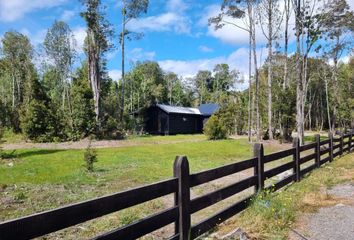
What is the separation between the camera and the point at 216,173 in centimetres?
477

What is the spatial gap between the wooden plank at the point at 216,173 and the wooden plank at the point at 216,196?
0.70 feet

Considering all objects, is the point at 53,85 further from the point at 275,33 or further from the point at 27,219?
the point at 27,219

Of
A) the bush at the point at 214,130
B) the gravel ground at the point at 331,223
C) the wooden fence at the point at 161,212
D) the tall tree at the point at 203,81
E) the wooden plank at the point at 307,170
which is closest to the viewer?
the wooden fence at the point at 161,212

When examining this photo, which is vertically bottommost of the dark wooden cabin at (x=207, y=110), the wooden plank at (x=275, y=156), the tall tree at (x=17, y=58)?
the wooden plank at (x=275, y=156)

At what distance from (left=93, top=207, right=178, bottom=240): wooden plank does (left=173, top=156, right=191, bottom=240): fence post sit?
113 millimetres

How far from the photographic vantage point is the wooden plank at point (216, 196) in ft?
14.0

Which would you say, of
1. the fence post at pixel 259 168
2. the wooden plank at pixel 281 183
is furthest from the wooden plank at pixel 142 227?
the wooden plank at pixel 281 183

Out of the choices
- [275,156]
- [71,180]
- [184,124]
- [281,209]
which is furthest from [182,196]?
[184,124]

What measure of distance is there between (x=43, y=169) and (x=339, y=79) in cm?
4627

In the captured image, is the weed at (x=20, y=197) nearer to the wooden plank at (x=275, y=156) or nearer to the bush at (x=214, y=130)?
the wooden plank at (x=275, y=156)

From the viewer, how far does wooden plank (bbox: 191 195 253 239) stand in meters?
4.29

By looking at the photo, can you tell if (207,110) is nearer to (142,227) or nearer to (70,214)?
(142,227)

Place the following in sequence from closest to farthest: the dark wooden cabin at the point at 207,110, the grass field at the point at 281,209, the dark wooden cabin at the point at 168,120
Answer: the grass field at the point at 281,209
the dark wooden cabin at the point at 168,120
the dark wooden cabin at the point at 207,110

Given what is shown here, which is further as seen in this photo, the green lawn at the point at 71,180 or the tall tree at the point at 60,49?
the tall tree at the point at 60,49
